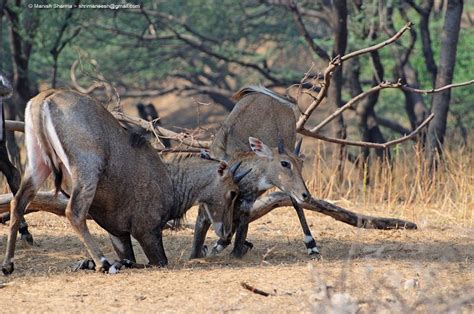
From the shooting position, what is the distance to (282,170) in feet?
27.7

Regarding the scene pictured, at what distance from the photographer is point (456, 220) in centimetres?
1084

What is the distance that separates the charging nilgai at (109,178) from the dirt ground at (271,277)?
1.28 ft

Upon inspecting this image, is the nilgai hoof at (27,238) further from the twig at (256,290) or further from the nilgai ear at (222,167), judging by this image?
the twig at (256,290)

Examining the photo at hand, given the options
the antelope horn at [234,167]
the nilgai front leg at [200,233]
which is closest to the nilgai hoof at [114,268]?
the nilgai front leg at [200,233]

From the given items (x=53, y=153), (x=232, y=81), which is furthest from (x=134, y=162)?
(x=232, y=81)

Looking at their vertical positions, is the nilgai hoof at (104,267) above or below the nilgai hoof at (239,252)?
above

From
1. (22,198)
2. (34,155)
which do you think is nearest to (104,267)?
(22,198)

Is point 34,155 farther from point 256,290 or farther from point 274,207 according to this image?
point 274,207

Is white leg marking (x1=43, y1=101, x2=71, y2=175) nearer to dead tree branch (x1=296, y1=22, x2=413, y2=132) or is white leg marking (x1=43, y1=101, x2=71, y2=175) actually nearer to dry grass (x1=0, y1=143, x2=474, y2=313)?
dry grass (x1=0, y1=143, x2=474, y2=313)

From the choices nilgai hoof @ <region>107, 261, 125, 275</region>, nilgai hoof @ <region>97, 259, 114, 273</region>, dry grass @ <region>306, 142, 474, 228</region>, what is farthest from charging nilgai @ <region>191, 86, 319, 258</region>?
dry grass @ <region>306, 142, 474, 228</region>

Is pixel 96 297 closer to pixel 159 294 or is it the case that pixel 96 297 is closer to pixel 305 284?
pixel 159 294

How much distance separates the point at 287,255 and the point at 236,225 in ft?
1.72

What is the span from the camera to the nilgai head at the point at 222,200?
324 inches

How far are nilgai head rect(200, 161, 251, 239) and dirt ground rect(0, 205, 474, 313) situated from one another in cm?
30
